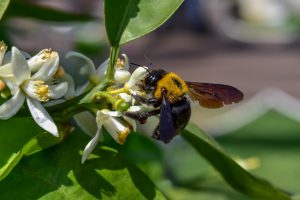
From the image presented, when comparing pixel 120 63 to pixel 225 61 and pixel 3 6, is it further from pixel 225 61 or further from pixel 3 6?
pixel 225 61

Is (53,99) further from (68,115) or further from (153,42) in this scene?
(153,42)

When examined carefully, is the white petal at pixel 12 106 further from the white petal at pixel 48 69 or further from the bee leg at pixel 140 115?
the bee leg at pixel 140 115

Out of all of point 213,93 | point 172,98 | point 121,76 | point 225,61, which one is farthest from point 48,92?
point 225,61

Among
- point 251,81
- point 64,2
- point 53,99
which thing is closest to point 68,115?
point 53,99

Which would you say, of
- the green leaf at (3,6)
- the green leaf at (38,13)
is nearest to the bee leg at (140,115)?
the green leaf at (3,6)

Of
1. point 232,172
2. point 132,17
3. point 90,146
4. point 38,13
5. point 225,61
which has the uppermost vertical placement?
point 132,17

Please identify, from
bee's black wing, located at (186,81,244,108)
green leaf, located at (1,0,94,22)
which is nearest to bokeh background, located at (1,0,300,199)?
green leaf, located at (1,0,94,22)
